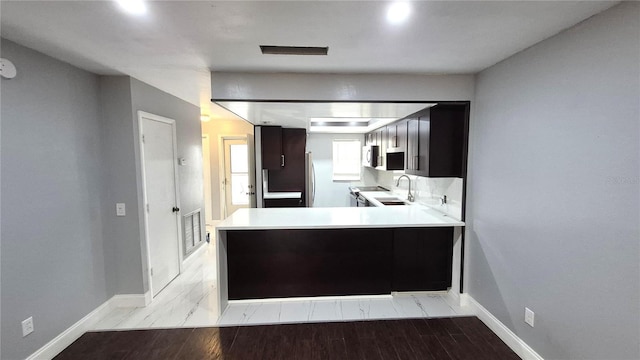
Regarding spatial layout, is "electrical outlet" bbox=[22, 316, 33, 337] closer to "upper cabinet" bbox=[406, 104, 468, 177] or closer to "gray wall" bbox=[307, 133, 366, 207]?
"upper cabinet" bbox=[406, 104, 468, 177]

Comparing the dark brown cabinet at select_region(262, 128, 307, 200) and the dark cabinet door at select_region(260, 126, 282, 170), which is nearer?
the dark cabinet door at select_region(260, 126, 282, 170)

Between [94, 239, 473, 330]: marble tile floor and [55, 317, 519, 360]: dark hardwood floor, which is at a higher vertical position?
[94, 239, 473, 330]: marble tile floor

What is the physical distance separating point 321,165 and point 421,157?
3628 millimetres

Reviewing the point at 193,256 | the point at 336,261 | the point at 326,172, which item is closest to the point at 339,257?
the point at 336,261

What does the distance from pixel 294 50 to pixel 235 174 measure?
4.39 metres

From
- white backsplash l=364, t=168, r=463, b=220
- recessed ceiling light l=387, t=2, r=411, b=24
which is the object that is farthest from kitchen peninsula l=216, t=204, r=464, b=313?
recessed ceiling light l=387, t=2, r=411, b=24

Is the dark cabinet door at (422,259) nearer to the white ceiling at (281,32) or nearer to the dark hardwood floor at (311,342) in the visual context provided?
the dark hardwood floor at (311,342)

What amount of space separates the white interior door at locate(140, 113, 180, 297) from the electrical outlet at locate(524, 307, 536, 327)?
3.60 m

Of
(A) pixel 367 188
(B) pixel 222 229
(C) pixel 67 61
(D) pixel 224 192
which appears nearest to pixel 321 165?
(A) pixel 367 188

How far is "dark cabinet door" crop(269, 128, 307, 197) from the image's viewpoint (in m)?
5.06

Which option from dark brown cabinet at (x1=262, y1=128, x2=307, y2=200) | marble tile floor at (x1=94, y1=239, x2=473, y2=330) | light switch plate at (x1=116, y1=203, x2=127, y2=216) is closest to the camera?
marble tile floor at (x1=94, y1=239, x2=473, y2=330)

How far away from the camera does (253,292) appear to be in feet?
9.56

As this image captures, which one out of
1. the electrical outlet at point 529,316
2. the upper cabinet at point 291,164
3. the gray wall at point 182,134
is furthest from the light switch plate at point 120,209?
the electrical outlet at point 529,316

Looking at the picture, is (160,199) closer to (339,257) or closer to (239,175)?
(339,257)
